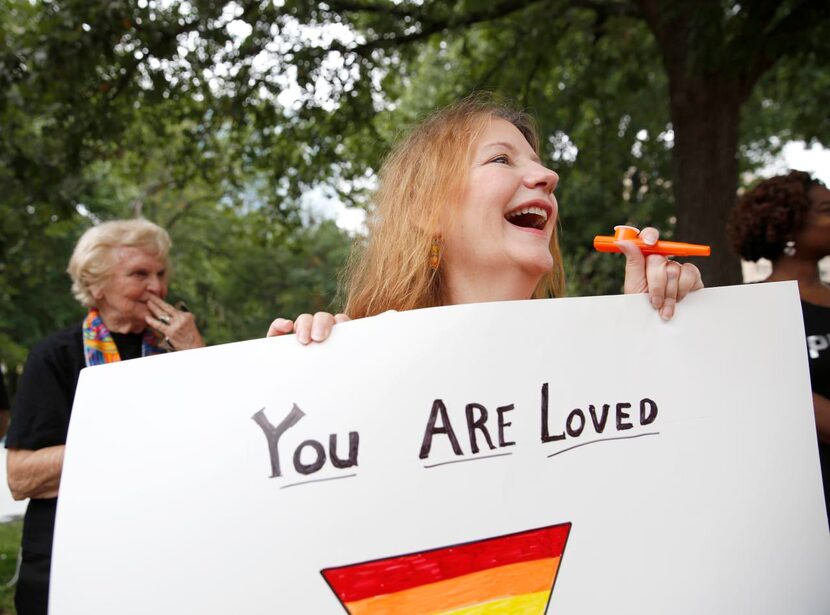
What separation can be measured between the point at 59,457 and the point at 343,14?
5853mm

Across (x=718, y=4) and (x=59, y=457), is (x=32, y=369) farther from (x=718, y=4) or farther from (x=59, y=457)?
(x=718, y=4)

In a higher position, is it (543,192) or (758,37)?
(758,37)

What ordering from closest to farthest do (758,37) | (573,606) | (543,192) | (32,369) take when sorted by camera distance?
1. (573,606)
2. (543,192)
3. (32,369)
4. (758,37)

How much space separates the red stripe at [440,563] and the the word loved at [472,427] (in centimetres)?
14

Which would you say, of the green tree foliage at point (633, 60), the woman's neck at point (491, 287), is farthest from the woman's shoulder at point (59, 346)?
the green tree foliage at point (633, 60)

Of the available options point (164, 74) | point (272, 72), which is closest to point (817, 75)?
point (272, 72)

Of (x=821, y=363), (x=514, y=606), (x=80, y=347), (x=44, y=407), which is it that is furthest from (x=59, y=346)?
(x=821, y=363)

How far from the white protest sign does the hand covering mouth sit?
27 cm

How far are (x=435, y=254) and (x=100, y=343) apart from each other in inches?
49.2

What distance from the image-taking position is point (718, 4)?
4.90 meters

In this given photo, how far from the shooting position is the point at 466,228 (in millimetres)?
1454

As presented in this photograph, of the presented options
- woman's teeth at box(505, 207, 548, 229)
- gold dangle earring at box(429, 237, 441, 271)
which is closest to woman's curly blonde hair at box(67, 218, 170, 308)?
gold dangle earring at box(429, 237, 441, 271)

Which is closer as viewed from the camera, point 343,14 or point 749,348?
point 749,348

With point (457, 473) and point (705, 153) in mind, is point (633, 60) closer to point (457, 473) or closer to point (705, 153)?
point (705, 153)
